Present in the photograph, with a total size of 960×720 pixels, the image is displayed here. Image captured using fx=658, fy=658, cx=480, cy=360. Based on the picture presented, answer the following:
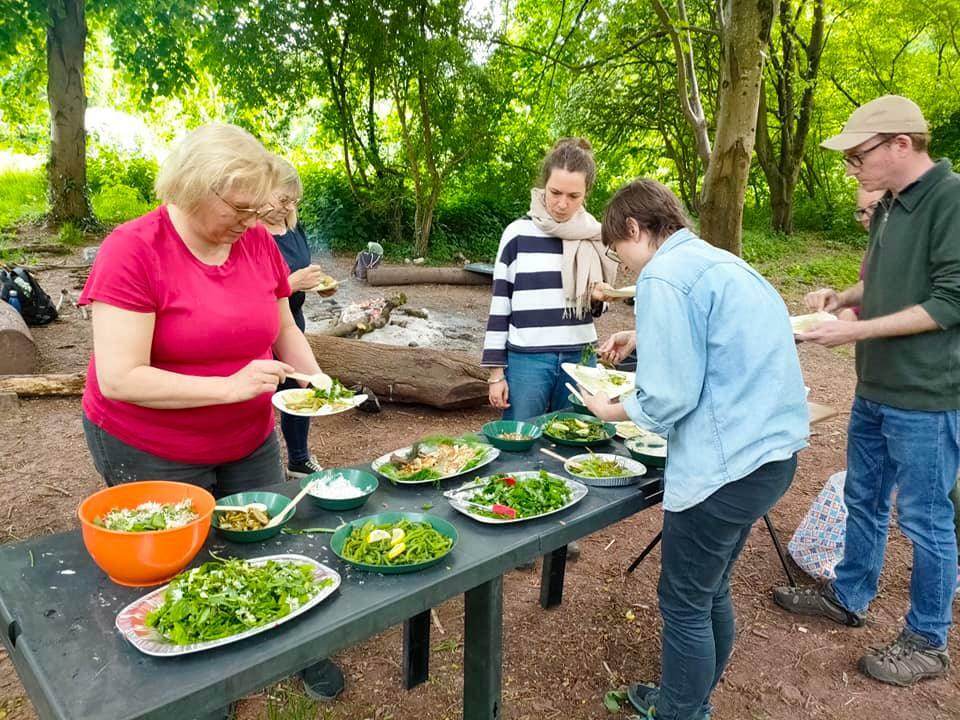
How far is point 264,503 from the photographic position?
1.91 meters

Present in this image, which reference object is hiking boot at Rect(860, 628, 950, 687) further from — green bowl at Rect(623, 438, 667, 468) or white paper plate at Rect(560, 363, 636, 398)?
white paper plate at Rect(560, 363, 636, 398)

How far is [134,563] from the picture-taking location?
149cm

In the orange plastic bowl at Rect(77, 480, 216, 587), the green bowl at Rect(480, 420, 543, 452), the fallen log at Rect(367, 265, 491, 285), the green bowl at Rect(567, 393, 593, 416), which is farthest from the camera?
the fallen log at Rect(367, 265, 491, 285)

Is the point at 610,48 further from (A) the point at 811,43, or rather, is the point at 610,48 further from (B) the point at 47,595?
(A) the point at 811,43

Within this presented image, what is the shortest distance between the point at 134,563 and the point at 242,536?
299mm

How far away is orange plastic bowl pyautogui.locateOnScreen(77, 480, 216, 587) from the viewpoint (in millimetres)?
1469

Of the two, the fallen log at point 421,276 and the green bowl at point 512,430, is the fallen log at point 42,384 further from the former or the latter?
the fallen log at point 421,276

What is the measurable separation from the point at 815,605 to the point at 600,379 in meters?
1.56

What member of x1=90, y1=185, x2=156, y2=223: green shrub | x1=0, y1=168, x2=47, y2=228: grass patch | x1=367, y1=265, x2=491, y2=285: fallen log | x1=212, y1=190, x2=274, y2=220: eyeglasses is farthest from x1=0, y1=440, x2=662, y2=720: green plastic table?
x1=90, y1=185, x2=156, y2=223: green shrub

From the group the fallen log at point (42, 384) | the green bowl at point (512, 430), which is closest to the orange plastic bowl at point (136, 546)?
the green bowl at point (512, 430)

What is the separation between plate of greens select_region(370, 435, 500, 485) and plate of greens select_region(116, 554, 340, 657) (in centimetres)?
64

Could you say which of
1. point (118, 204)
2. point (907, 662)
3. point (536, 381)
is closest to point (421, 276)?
point (118, 204)

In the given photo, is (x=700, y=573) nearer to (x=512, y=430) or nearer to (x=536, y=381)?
(x=512, y=430)

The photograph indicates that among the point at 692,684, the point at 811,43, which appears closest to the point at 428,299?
the point at 692,684
